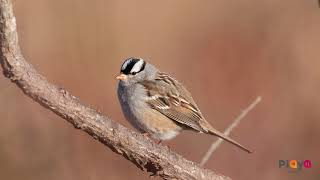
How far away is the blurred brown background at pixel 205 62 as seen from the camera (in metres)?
7.58

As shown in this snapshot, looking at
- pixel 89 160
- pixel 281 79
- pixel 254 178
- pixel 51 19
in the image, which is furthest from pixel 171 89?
pixel 51 19

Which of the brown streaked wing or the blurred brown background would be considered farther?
the blurred brown background

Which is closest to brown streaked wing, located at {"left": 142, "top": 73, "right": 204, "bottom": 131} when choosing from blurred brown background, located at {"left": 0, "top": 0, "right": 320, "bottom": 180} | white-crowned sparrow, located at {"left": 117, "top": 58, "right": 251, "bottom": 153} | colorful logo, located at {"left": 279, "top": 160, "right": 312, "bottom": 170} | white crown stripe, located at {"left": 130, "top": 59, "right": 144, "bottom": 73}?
white-crowned sparrow, located at {"left": 117, "top": 58, "right": 251, "bottom": 153}

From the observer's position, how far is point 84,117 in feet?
10.8

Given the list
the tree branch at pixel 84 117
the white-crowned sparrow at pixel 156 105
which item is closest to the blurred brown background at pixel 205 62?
the white-crowned sparrow at pixel 156 105

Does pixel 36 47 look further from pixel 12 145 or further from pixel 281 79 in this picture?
pixel 12 145

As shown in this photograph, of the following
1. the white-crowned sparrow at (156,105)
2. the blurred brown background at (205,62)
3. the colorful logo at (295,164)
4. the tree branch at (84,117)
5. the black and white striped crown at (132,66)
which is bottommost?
the tree branch at (84,117)

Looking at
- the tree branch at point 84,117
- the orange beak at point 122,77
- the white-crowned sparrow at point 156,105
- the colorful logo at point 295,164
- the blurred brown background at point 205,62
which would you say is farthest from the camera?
the blurred brown background at point 205,62

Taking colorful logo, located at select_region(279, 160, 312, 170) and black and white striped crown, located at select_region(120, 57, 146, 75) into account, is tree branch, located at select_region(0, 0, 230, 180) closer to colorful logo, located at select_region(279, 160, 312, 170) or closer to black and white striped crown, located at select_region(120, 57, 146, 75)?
black and white striped crown, located at select_region(120, 57, 146, 75)

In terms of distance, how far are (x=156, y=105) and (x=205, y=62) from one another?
514 centimetres

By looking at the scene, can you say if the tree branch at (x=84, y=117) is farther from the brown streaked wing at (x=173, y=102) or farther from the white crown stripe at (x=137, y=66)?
the white crown stripe at (x=137, y=66)

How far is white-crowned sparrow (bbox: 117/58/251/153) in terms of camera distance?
5.03 metres

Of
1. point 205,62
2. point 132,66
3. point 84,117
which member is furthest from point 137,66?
point 205,62

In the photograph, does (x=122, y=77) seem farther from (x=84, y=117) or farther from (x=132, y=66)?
(x=84, y=117)
